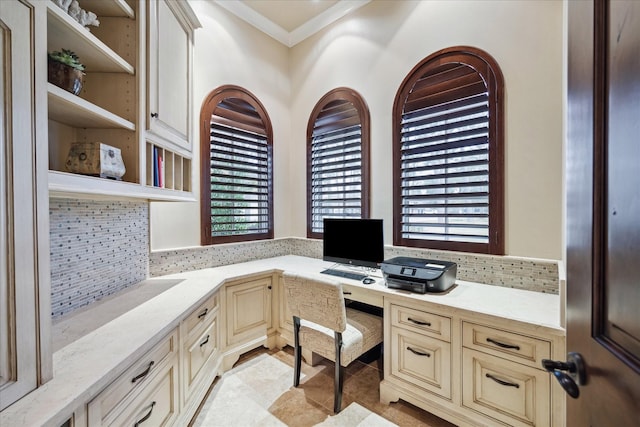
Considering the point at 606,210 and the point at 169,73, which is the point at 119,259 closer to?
the point at 169,73

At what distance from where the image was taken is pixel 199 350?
5.97 feet

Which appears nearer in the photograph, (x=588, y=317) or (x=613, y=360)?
(x=613, y=360)

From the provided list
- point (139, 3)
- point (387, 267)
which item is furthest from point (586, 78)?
point (139, 3)

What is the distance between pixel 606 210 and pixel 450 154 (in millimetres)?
1843

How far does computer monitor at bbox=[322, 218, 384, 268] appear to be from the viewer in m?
2.36

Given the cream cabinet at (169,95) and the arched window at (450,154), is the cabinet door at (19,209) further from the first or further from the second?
the arched window at (450,154)

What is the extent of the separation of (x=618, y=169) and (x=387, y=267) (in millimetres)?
1613

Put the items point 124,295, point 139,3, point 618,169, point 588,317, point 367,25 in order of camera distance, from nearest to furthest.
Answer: point 618,169
point 588,317
point 139,3
point 124,295
point 367,25

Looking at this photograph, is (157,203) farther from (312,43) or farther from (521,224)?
(521,224)

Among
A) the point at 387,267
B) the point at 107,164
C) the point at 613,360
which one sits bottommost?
the point at 387,267

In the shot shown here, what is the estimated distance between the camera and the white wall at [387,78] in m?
1.86

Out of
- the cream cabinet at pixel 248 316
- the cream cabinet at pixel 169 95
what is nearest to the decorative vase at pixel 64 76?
the cream cabinet at pixel 169 95

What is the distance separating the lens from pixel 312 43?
10.7ft

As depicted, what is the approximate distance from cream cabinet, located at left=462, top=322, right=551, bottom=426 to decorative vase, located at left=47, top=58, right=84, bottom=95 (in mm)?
2324
